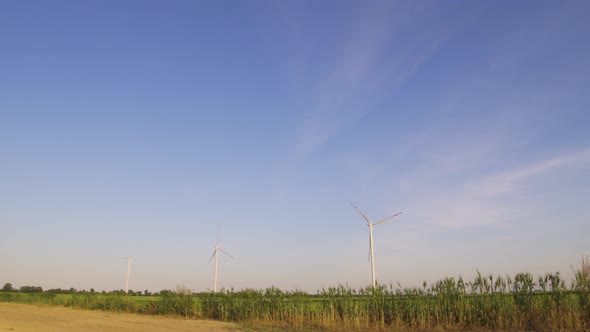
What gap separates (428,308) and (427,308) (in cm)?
5

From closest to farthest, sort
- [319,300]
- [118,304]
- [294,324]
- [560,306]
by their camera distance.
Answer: [560,306]
[294,324]
[319,300]
[118,304]

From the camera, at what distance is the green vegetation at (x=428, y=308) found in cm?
1898

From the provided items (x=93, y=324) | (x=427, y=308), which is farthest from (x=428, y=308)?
(x=93, y=324)

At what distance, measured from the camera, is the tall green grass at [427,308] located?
19.0 metres

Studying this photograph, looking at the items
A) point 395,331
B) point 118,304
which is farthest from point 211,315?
point 395,331

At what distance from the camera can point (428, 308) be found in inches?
845

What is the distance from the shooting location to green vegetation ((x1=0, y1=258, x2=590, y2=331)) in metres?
19.0

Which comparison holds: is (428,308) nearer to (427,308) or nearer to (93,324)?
(427,308)

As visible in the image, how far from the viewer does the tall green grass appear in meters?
19.0

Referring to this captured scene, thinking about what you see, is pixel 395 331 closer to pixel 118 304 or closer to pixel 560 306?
pixel 560 306

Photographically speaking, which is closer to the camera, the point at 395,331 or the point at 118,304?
the point at 395,331

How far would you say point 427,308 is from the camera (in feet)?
70.4

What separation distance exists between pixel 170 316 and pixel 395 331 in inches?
677

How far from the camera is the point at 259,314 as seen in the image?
85.1 feet
